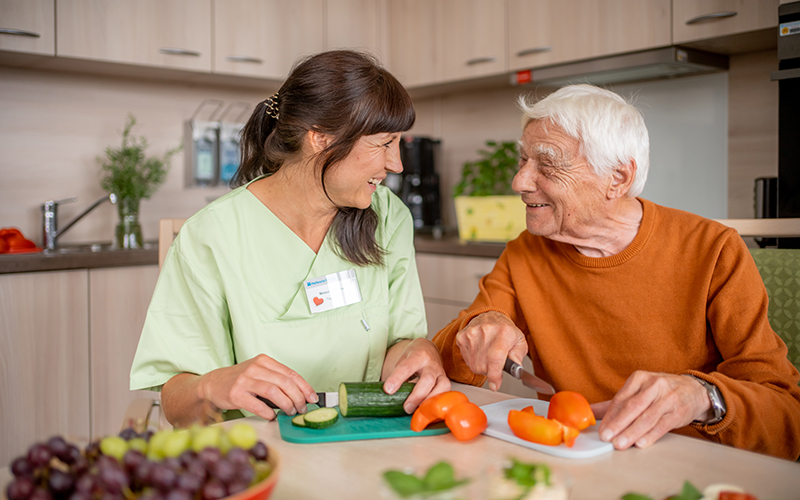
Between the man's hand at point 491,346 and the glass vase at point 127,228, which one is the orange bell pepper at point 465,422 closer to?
the man's hand at point 491,346

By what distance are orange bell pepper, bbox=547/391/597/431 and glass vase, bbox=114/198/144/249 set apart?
2.23m

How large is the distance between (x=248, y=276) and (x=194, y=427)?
2.23ft

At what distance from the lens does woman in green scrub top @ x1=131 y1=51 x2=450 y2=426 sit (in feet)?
3.92

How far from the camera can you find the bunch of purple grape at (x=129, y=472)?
1.62 ft

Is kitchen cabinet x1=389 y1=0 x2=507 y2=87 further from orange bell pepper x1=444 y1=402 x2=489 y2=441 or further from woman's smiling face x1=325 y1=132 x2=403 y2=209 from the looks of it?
orange bell pepper x1=444 y1=402 x2=489 y2=441

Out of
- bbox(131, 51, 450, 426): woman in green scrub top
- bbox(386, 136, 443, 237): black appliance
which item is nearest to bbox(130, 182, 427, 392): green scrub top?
bbox(131, 51, 450, 426): woman in green scrub top

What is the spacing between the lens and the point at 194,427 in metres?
0.59

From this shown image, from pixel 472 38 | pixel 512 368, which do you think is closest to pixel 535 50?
pixel 472 38

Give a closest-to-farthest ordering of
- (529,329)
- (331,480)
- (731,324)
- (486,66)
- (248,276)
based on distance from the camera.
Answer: (331,480) < (731,324) < (248,276) < (529,329) < (486,66)

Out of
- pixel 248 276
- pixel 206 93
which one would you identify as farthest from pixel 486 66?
pixel 248 276

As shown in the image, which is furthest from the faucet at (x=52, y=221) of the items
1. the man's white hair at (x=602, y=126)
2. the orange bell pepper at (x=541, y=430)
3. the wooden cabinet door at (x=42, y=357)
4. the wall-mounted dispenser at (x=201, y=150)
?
the orange bell pepper at (x=541, y=430)

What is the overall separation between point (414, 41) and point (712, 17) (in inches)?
59.8

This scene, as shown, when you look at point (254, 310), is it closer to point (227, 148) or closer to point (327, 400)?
point (327, 400)

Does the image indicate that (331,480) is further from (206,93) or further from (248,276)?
(206,93)
